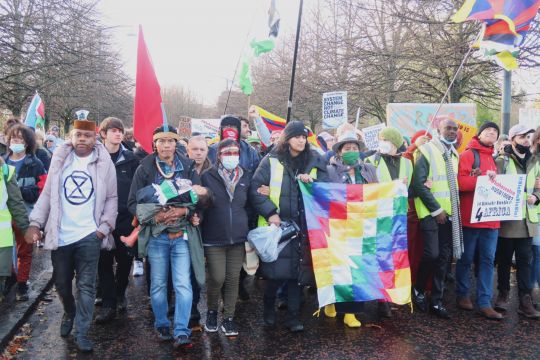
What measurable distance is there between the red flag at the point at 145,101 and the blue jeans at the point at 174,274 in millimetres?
1003

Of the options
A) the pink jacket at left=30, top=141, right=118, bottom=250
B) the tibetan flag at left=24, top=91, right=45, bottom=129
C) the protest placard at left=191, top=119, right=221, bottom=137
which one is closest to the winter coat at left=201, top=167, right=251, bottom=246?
the pink jacket at left=30, top=141, right=118, bottom=250

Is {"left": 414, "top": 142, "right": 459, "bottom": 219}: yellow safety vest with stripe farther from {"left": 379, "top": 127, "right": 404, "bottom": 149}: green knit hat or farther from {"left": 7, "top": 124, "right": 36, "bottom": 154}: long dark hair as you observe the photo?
{"left": 7, "top": 124, "right": 36, "bottom": 154}: long dark hair

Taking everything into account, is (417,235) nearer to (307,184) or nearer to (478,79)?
(307,184)

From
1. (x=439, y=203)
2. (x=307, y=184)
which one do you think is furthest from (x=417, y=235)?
(x=307, y=184)

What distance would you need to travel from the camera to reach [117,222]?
5.40 metres

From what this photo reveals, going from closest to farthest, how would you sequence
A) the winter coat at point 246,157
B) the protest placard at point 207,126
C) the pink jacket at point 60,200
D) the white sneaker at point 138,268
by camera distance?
the pink jacket at point 60,200, the winter coat at point 246,157, the white sneaker at point 138,268, the protest placard at point 207,126

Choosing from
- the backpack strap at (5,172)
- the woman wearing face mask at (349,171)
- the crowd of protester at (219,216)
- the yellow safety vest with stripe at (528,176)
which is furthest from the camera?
the yellow safety vest with stripe at (528,176)

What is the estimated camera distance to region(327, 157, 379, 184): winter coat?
5.39m

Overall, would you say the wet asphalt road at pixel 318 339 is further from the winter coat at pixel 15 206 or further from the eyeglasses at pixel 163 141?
the eyeglasses at pixel 163 141

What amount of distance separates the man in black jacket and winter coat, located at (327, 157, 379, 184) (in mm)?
2130

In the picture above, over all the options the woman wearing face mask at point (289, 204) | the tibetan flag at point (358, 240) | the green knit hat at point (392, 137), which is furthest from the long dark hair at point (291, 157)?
the green knit hat at point (392, 137)

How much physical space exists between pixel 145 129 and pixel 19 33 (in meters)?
7.98

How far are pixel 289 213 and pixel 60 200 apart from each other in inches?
84.5

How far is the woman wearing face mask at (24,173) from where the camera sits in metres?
6.00
